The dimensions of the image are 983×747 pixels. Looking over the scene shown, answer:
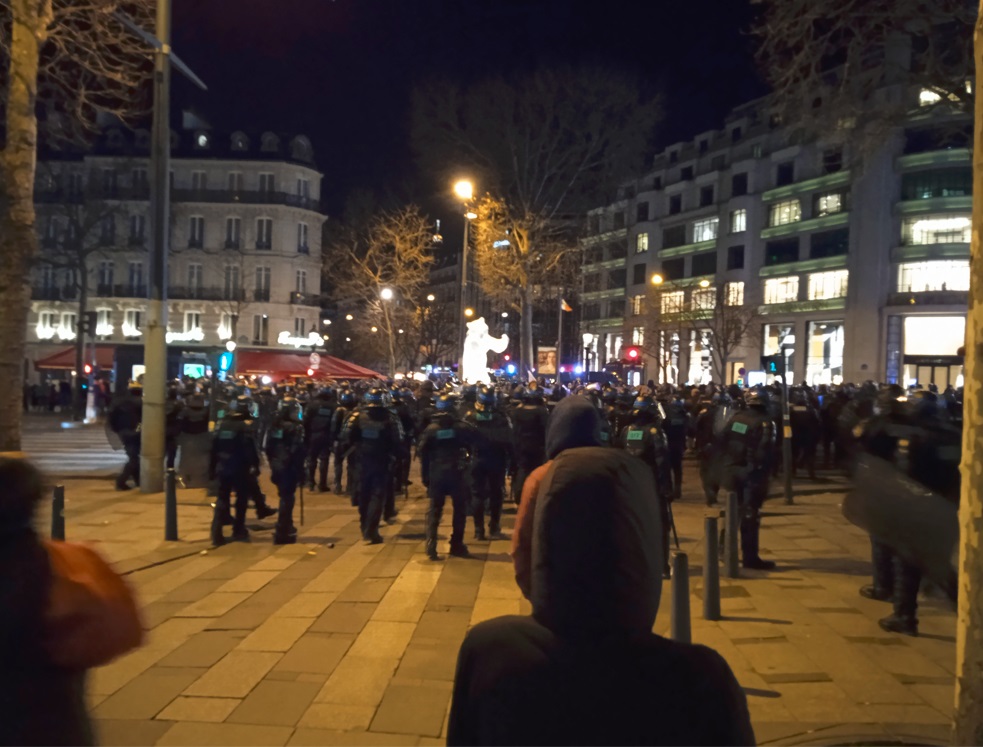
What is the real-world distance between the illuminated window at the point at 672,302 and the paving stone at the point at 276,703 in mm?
46196

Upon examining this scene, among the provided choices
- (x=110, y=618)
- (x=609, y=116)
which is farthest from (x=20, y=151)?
(x=609, y=116)

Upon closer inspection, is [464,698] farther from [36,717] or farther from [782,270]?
[782,270]

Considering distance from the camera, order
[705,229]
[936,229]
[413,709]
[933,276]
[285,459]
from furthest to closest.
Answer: [705,229] → [933,276] → [936,229] → [285,459] → [413,709]

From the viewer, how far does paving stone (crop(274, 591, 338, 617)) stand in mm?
7703

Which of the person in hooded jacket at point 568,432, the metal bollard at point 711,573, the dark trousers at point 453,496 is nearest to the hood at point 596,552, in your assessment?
the person in hooded jacket at point 568,432

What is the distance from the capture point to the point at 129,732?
5.04m

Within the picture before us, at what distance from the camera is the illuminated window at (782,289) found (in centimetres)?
5462

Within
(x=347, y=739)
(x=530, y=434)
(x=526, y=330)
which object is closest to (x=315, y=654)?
(x=347, y=739)

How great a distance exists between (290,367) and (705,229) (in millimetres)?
37576

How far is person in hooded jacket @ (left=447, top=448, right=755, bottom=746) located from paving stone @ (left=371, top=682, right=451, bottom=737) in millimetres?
3672

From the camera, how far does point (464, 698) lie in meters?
1.83

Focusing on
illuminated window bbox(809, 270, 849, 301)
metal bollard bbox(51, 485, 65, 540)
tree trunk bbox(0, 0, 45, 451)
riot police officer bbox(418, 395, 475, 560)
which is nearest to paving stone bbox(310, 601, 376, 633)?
riot police officer bbox(418, 395, 475, 560)

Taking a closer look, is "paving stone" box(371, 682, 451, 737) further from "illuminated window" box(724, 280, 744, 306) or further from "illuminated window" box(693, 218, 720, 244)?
"illuminated window" box(693, 218, 720, 244)

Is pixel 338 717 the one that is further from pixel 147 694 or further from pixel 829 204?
pixel 829 204
